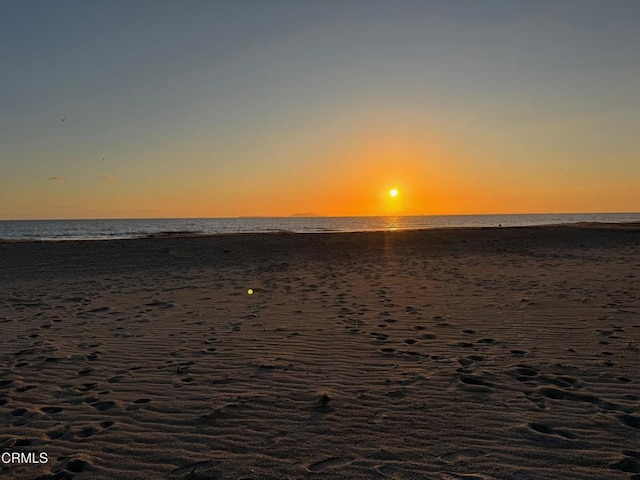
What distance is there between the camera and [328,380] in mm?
5680

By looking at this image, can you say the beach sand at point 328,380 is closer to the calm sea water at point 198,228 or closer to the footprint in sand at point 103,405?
the footprint in sand at point 103,405

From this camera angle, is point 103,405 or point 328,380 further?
point 328,380

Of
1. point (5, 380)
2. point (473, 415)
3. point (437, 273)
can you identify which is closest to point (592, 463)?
point (473, 415)

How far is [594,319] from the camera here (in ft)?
27.3

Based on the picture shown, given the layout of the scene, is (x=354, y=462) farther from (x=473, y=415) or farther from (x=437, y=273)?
(x=437, y=273)

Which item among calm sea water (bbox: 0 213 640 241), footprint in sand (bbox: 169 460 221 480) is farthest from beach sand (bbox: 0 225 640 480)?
calm sea water (bbox: 0 213 640 241)

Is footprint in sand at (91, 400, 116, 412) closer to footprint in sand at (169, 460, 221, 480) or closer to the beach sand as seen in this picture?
the beach sand

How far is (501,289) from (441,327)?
4.66 metres

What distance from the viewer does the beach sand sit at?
12.6 ft

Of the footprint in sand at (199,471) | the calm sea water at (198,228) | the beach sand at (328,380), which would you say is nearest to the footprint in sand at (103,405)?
the beach sand at (328,380)

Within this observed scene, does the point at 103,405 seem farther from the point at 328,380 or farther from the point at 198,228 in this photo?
the point at 198,228

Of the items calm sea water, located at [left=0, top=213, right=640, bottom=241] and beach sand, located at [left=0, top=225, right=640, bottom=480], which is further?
calm sea water, located at [left=0, top=213, right=640, bottom=241]

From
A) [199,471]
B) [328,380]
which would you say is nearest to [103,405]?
[199,471]

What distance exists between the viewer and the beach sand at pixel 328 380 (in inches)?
152
